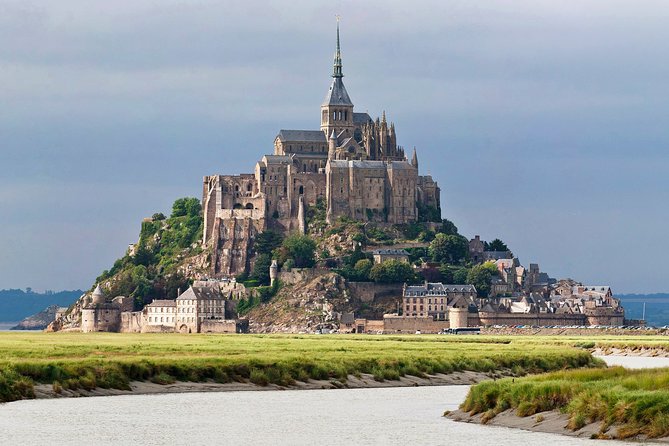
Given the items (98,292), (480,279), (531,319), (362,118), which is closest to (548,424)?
(531,319)

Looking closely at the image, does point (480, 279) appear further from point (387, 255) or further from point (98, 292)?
point (98, 292)

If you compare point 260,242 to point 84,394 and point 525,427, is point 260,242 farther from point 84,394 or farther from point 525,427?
point 525,427

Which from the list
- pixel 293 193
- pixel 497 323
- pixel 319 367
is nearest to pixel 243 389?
pixel 319 367

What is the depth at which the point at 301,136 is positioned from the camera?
623ft

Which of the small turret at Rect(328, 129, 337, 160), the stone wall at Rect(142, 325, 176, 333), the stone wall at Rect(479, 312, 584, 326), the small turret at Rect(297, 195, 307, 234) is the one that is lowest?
the stone wall at Rect(142, 325, 176, 333)

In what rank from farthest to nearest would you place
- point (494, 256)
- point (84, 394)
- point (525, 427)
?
1. point (494, 256)
2. point (84, 394)
3. point (525, 427)

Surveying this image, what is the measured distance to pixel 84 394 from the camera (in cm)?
6269

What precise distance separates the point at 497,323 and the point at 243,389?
101499mm

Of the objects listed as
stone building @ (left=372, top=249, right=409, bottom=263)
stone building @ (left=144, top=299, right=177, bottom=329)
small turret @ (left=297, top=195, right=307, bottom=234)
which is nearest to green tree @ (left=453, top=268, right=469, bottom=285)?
stone building @ (left=372, top=249, right=409, bottom=263)

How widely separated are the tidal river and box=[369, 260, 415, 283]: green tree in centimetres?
10506

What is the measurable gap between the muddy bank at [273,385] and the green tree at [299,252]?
94957 mm

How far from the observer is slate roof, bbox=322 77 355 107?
194m

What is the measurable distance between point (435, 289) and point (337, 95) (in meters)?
34.9

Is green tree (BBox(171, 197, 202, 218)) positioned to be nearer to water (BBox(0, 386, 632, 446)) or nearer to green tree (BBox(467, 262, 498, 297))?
green tree (BBox(467, 262, 498, 297))
